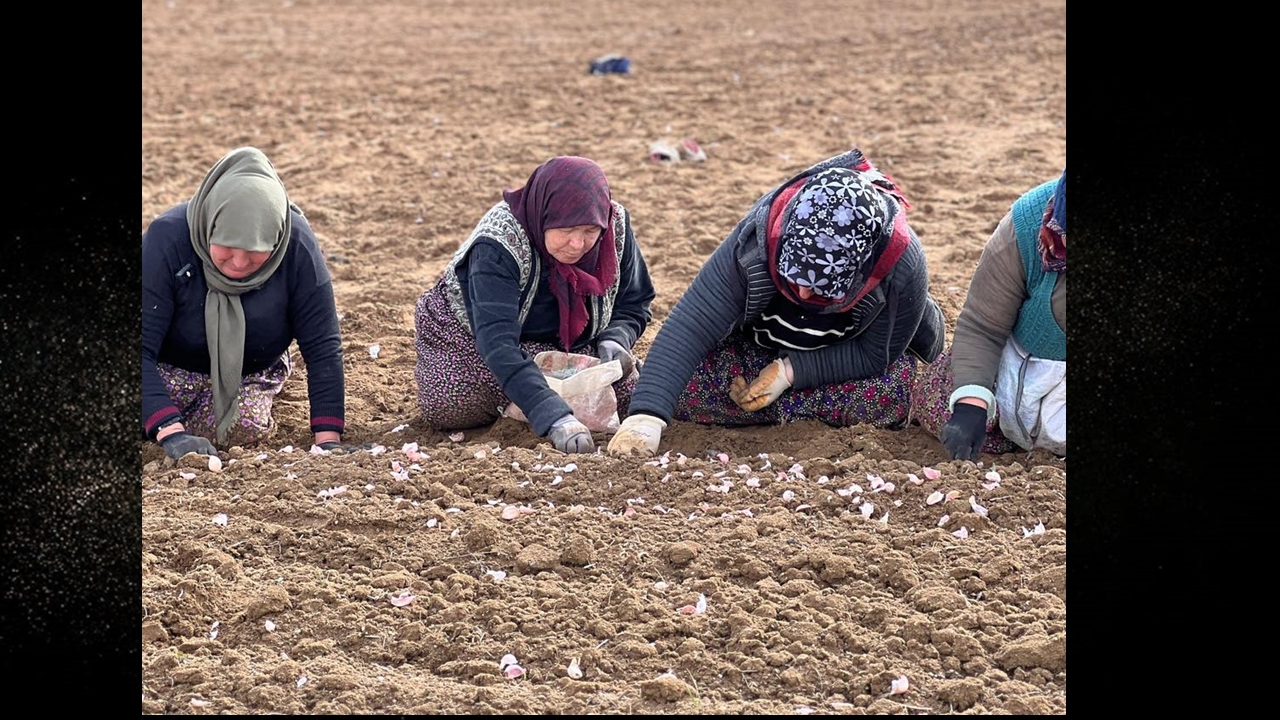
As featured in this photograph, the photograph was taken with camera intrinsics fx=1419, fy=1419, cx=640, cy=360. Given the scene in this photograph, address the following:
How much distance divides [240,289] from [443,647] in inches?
66.1

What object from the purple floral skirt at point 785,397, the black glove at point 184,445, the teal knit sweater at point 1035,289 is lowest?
the purple floral skirt at point 785,397

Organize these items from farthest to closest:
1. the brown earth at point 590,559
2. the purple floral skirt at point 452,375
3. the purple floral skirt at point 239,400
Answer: the purple floral skirt at point 452,375, the purple floral skirt at point 239,400, the brown earth at point 590,559

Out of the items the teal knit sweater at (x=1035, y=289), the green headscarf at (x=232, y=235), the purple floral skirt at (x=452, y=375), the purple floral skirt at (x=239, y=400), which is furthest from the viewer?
the purple floral skirt at (x=452, y=375)

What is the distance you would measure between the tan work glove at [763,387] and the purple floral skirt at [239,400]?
5.08 feet

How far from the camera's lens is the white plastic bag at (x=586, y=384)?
4.57 meters

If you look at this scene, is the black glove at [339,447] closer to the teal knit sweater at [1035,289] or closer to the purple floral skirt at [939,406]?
the purple floral skirt at [939,406]

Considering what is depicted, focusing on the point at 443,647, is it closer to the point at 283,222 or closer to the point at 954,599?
the point at 954,599

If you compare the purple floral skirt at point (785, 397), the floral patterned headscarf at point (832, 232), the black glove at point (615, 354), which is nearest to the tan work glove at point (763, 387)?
the purple floral skirt at point (785, 397)

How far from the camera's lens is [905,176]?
7992mm

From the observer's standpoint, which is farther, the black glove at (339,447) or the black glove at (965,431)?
the black glove at (339,447)

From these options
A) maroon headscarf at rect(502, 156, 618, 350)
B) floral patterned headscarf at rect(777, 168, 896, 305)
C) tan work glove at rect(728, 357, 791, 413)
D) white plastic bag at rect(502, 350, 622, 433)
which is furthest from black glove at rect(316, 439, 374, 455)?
floral patterned headscarf at rect(777, 168, 896, 305)

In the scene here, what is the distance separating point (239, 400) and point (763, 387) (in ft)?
5.61

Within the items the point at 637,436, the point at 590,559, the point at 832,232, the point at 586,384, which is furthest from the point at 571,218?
the point at 590,559

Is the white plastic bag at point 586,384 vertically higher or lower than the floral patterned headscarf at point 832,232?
A: lower
